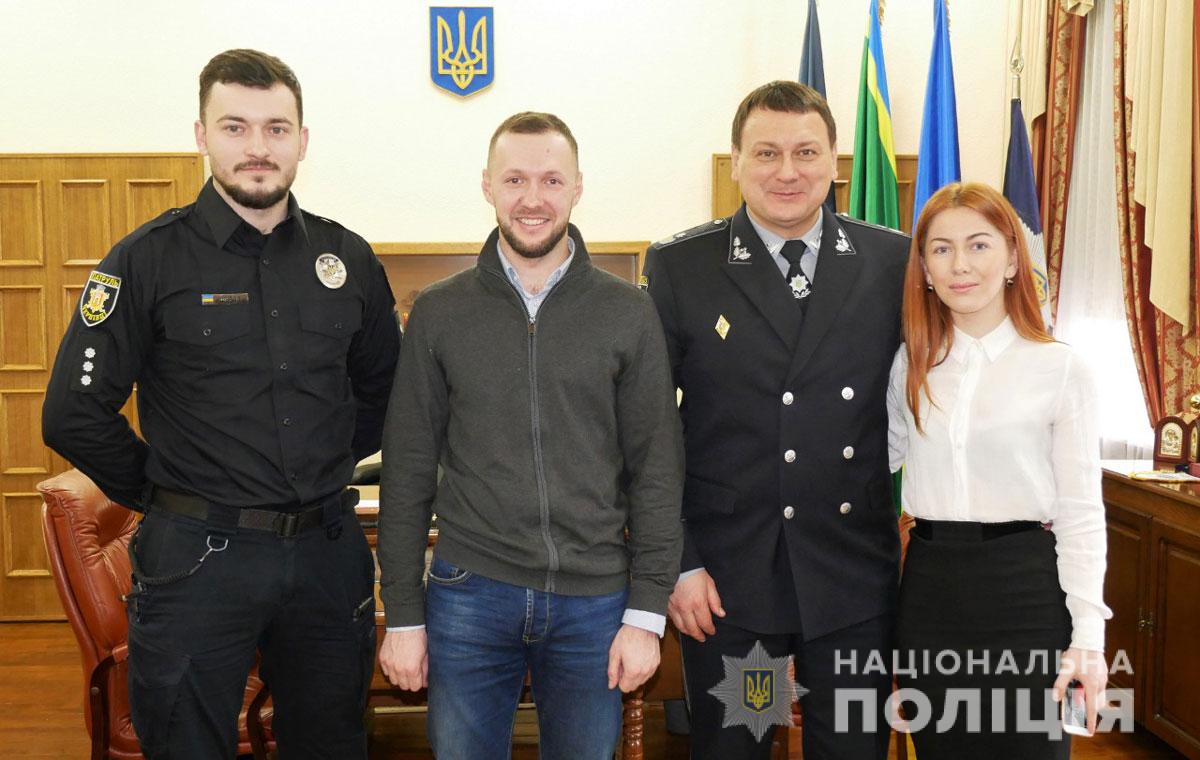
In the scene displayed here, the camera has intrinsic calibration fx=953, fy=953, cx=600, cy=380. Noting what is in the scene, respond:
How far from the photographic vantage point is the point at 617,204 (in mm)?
4969

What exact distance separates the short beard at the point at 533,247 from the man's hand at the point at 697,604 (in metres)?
0.69

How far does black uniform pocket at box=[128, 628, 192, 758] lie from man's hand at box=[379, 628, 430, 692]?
38 cm

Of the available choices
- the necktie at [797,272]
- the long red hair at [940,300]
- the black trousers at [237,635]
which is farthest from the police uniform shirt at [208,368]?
the long red hair at [940,300]

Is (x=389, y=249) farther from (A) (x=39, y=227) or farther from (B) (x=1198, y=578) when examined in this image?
(B) (x=1198, y=578)

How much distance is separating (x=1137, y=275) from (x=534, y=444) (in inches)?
115

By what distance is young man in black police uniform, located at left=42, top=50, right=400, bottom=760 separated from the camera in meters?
1.78

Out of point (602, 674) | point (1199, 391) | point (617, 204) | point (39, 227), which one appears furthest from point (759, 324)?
point (39, 227)

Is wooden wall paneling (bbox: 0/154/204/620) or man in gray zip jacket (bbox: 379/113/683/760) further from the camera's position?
wooden wall paneling (bbox: 0/154/204/620)

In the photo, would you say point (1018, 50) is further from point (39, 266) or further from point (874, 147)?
point (39, 266)

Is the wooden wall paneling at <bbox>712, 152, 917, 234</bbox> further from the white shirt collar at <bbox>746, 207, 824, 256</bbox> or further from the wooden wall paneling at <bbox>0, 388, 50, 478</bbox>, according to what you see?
the wooden wall paneling at <bbox>0, 388, 50, 478</bbox>

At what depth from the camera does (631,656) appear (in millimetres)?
1694

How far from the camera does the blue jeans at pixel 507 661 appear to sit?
1687 mm

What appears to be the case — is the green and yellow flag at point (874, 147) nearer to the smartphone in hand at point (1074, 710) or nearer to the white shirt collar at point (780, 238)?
the white shirt collar at point (780, 238)

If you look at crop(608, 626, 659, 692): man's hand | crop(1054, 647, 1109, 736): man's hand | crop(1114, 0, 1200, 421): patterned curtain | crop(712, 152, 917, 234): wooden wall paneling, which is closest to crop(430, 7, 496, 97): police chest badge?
crop(712, 152, 917, 234): wooden wall paneling
